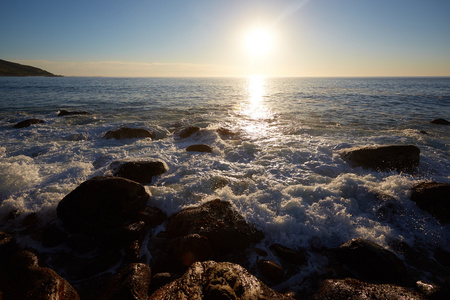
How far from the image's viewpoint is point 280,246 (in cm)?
509

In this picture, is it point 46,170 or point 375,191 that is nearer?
point 375,191

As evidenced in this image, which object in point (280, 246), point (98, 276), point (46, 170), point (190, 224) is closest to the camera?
point (98, 276)

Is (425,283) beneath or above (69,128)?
beneath

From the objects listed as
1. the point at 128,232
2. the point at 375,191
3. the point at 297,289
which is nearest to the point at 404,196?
the point at 375,191

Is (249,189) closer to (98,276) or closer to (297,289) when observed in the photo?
(297,289)

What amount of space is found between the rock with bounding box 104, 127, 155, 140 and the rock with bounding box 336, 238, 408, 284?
1225cm

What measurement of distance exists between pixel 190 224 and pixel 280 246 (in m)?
2.27

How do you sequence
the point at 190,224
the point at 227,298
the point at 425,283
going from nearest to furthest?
the point at 227,298 → the point at 425,283 → the point at 190,224

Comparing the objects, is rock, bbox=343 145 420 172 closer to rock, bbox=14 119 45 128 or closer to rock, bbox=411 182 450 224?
rock, bbox=411 182 450 224

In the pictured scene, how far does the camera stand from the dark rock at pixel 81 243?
4.93m

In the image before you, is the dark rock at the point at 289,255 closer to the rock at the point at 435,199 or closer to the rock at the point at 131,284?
the rock at the point at 131,284

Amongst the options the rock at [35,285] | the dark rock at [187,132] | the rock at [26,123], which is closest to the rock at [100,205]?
the rock at [35,285]

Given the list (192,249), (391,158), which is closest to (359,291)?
(192,249)

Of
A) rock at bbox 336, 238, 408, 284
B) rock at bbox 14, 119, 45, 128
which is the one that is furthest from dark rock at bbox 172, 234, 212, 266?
rock at bbox 14, 119, 45, 128
